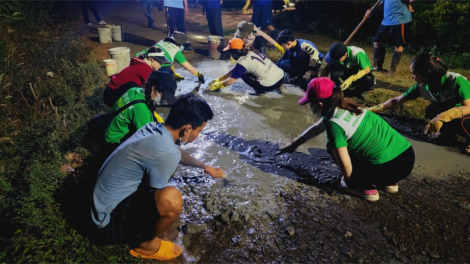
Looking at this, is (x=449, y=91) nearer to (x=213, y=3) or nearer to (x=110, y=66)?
(x=110, y=66)

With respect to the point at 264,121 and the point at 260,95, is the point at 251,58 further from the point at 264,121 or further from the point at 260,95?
the point at 264,121

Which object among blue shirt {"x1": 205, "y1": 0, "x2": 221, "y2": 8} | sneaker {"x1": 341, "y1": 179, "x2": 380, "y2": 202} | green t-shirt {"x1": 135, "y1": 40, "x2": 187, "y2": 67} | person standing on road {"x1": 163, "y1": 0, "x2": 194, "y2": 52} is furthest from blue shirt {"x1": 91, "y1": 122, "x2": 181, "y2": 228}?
blue shirt {"x1": 205, "y1": 0, "x2": 221, "y2": 8}

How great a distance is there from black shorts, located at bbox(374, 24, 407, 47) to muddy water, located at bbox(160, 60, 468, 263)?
3.17 meters

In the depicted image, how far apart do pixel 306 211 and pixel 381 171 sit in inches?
34.1

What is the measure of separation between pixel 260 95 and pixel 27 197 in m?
4.35

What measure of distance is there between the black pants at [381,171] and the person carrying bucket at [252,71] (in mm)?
2934

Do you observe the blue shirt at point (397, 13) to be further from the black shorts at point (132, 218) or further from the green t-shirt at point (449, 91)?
the black shorts at point (132, 218)

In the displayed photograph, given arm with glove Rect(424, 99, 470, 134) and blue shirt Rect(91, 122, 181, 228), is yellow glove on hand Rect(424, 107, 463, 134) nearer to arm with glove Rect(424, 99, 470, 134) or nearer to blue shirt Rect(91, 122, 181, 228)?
arm with glove Rect(424, 99, 470, 134)

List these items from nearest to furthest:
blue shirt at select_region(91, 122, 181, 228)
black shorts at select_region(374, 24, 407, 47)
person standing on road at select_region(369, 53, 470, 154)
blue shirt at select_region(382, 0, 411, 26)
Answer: blue shirt at select_region(91, 122, 181, 228) < person standing on road at select_region(369, 53, 470, 154) < blue shirt at select_region(382, 0, 411, 26) < black shorts at select_region(374, 24, 407, 47)

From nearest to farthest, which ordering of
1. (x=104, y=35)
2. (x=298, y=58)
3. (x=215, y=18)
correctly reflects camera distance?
(x=298, y=58) < (x=104, y=35) < (x=215, y=18)

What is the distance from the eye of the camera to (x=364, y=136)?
2.82m

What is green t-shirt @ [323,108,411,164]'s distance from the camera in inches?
108

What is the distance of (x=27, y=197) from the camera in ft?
8.52

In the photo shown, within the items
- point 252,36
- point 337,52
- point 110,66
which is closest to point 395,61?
point 337,52
